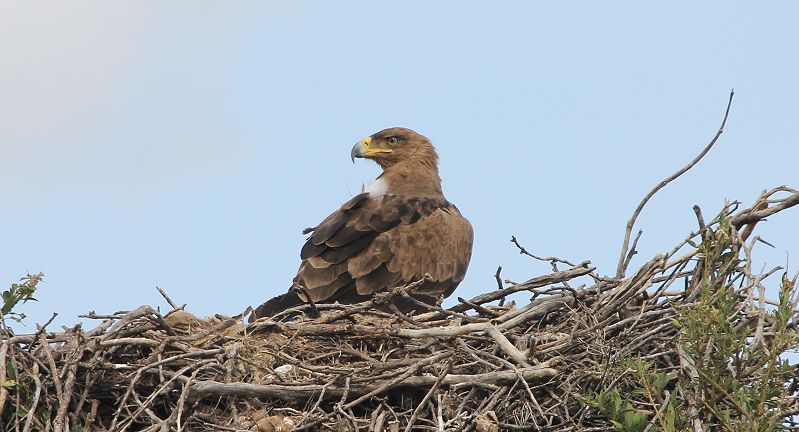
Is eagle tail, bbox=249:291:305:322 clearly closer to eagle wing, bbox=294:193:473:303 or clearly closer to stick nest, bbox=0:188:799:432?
eagle wing, bbox=294:193:473:303

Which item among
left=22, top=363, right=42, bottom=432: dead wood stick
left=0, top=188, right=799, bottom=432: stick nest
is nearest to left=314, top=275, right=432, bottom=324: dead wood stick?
left=0, top=188, right=799, bottom=432: stick nest

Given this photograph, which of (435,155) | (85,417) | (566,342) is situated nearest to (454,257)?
(435,155)

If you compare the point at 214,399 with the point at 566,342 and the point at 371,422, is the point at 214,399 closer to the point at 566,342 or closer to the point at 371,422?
the point at 371,422

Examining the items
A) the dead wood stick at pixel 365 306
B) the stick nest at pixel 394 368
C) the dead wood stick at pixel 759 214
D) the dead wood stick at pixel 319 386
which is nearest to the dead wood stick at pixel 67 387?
the stick nest at pixel 394 368

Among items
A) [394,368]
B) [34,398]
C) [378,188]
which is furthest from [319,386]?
[378,188]

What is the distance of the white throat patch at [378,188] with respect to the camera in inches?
357

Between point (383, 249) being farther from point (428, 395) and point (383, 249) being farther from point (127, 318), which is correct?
point (428, 395)

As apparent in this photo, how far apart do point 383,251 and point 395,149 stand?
2.21 meters

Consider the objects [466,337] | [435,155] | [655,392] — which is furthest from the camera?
[435,155]

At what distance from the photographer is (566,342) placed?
566 cm

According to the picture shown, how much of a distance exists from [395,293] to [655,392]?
167cm

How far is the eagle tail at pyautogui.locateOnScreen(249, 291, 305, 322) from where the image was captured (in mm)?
7430

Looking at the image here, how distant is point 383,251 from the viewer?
7953 millimetres

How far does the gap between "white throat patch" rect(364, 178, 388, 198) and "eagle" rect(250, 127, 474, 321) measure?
178mm
